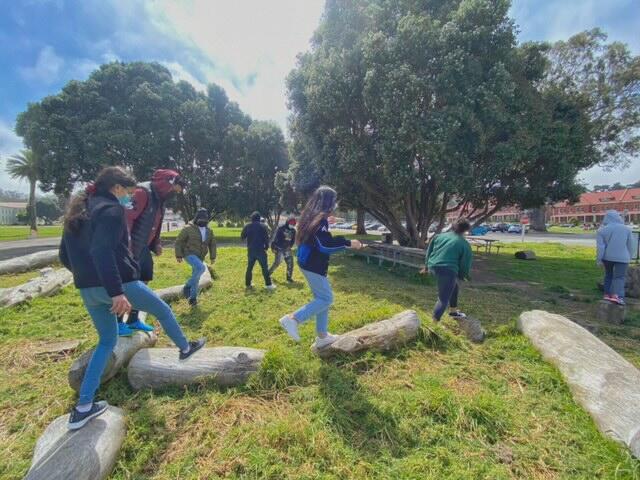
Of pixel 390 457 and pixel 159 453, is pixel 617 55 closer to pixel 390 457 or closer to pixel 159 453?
pixel 390 457

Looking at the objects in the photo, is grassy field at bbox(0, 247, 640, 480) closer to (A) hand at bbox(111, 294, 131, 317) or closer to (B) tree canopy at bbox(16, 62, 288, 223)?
(A) hand at bbox(111, 294, 131, 317)

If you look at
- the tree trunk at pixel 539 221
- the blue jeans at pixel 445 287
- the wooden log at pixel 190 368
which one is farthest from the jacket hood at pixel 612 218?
the tree trunk at pixel 539 221

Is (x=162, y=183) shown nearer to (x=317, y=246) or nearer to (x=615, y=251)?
(x=317, y=246)

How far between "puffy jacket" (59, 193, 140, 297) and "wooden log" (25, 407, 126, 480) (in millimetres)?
1049

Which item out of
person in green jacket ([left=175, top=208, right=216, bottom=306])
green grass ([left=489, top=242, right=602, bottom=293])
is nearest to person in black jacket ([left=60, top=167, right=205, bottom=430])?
person in green jacket ([left=175, top=208, right=216, bottom=306])

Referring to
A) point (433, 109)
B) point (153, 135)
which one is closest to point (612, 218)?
point (433, 109)

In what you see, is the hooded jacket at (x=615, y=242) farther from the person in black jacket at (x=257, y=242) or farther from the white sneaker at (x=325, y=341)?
the person in black jacket at (x=257, y=242)

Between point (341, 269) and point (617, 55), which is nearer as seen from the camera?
point (341, 269)

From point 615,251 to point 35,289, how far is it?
36.2 ft

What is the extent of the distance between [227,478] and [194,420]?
73 centimetres

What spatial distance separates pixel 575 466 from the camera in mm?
2270

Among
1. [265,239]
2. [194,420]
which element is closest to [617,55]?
[265,239]

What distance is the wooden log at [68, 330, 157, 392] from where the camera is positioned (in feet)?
9.43

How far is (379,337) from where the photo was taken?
378 cm
